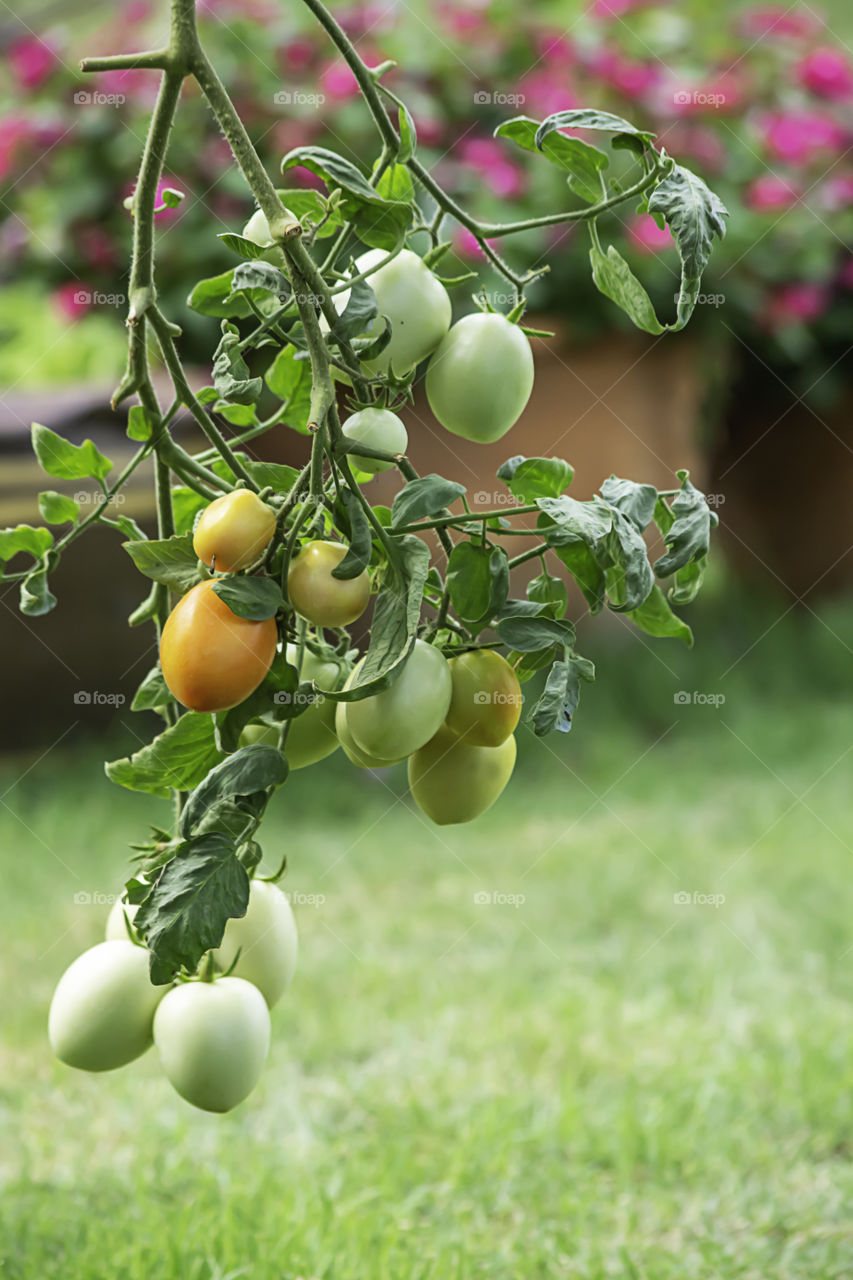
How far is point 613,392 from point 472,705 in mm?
1744

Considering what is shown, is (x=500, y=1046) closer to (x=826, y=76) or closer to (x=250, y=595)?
(x=250, y=595)

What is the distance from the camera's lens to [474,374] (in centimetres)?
50

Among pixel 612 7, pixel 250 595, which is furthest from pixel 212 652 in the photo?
pixel 612 7

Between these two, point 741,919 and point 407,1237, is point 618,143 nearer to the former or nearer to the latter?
point 407,1237

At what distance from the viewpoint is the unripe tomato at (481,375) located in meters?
0.50

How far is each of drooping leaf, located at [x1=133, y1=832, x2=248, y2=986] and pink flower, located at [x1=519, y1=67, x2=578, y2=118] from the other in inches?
74.0

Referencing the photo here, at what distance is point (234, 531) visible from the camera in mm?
440

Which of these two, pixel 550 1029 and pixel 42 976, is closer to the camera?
pixel 550 1029

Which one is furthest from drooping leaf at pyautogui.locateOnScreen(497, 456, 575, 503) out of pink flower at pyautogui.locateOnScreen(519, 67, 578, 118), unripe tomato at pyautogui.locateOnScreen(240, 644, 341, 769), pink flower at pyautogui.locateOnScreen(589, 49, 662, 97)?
pink flower at pyautogui.locateOnScreen(589, 49, 662, 97)

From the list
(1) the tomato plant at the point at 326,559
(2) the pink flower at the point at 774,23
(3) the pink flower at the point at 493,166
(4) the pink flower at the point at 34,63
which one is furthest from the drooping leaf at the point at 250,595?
(2) the pink flower at the point at 774,23

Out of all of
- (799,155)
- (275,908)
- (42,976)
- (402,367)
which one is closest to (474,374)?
(402,367)

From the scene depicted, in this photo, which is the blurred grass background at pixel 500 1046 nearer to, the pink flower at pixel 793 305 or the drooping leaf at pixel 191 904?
the drooping leaf at pixel 191 904

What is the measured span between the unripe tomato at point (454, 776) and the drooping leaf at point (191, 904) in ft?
0.31

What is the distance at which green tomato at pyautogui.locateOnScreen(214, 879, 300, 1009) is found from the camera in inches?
22.0
